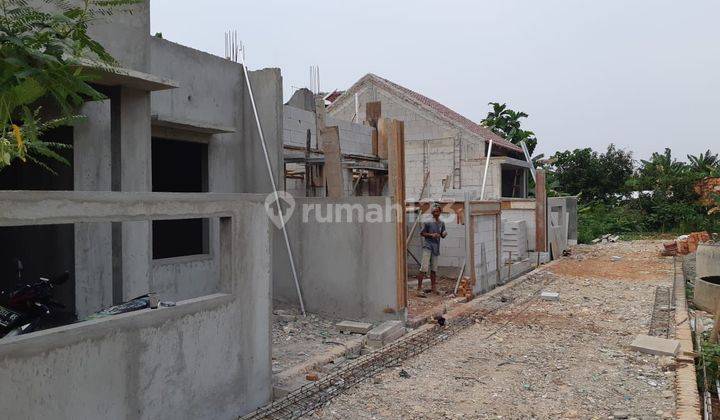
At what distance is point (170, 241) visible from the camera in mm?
7430

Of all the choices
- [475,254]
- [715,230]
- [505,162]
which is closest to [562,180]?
[505,162]

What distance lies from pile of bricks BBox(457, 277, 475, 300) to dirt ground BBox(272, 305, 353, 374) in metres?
3.02

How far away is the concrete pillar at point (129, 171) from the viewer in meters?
5.80

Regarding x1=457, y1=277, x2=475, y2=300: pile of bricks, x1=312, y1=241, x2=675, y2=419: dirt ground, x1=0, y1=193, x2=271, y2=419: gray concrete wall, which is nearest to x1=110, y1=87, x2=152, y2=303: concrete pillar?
x1=0, y1=193, x2=271, y2=419: gray concrete wall

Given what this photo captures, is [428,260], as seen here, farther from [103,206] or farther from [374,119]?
[103,206]

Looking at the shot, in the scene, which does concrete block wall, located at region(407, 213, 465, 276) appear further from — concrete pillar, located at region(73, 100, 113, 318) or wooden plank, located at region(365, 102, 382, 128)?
concrete pillar, located at region(73, 100, 113, 318)

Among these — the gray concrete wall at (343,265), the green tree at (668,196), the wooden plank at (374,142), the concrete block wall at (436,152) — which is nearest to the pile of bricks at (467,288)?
the gray concrete wall at (343,265)

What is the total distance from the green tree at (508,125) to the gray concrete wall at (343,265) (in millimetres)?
23479

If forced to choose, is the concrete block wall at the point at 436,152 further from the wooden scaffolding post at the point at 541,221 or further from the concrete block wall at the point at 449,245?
the concrete block wall at the point at 449,245

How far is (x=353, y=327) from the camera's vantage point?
7277mm

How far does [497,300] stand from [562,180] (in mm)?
22477

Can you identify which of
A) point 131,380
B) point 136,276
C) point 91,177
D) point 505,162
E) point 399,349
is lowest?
point 399,349

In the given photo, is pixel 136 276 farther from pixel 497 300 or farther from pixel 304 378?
pixel 497 300

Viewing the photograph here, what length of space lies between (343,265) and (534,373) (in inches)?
119
